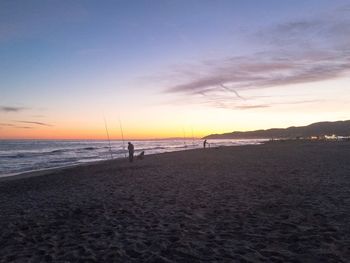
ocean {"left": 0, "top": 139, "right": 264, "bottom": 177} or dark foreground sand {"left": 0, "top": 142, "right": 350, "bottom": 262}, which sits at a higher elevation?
ocean {"left": 0, "top": 139, "right": 264, "bottom": 177}

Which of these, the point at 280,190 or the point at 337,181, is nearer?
the point at 280,190

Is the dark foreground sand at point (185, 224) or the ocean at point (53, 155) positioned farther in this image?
the ocean at point (53, 155)

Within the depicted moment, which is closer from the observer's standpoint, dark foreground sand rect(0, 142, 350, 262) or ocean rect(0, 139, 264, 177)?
dark foreground sand rect(0, 142, 350, 262)

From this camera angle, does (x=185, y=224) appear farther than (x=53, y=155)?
No

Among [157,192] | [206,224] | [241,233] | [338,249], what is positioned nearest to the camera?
[338,249]

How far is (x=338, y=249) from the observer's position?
20.8ft

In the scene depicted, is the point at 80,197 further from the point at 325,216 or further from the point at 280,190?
the point at 325,216

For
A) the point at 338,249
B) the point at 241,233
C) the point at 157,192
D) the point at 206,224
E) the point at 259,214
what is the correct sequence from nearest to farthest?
the point at 338,249 → the point at 241,233 → the point at 206,224 → the point at 259,214 → the point at 157,192

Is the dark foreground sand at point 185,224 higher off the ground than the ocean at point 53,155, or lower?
lower

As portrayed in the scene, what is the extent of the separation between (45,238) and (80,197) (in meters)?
5.87

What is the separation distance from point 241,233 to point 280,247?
1.15 meters

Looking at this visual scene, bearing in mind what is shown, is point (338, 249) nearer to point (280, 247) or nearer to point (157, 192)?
point (280, 247)

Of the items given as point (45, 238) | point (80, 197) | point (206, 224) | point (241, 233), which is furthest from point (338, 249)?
point (80, 197)

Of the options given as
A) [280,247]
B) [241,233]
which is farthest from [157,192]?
[280,247]
